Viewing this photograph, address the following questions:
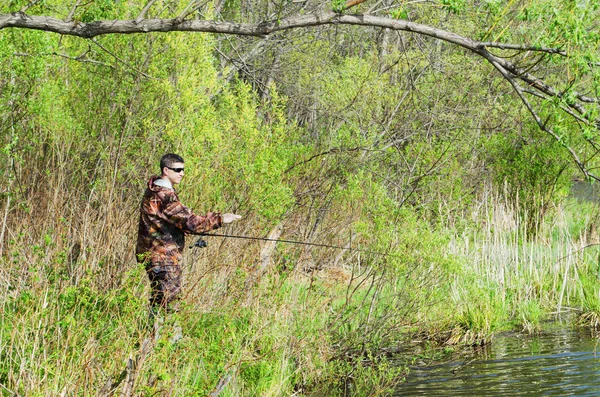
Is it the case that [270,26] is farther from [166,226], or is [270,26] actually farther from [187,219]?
[166,226]

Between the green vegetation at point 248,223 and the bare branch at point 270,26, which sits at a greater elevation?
the bare branch at point 270,26

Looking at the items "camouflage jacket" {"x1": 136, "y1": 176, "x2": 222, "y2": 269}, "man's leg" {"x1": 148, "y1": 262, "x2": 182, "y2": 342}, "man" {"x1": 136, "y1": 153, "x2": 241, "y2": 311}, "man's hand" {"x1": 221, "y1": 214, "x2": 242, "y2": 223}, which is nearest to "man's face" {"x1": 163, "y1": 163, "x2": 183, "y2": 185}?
"man" {"x1": 136, "y1": 153, "x2": 241, "y2": 311}

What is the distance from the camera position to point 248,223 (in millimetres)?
9852

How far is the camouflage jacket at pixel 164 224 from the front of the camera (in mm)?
6805

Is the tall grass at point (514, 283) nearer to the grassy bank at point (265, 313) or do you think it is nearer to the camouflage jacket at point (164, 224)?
the grassy bank at point (265, 313)

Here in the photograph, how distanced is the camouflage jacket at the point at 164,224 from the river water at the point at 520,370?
2.50 metres

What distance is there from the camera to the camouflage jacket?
6.80 metres

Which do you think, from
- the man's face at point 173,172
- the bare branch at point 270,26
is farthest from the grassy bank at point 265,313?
the bare branch at point 270,26

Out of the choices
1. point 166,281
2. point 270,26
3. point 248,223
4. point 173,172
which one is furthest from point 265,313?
point 270,26

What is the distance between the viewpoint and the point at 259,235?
9586mm

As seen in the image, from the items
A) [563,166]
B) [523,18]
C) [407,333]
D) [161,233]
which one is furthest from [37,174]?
[563,166]

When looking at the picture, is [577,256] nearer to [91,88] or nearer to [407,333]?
[407,333]

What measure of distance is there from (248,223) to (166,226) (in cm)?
295

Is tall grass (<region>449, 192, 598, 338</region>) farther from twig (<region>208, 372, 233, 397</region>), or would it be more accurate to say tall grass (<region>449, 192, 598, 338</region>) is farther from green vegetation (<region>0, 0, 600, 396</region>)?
twig (<region>208, 372, 233, 397</region>)
